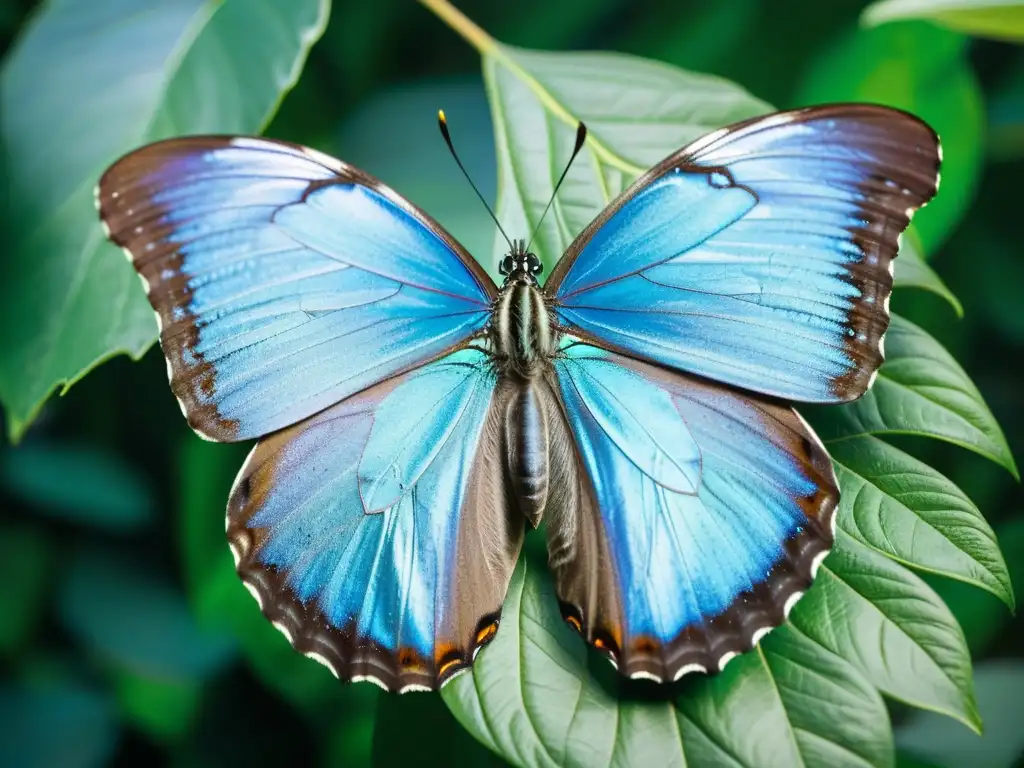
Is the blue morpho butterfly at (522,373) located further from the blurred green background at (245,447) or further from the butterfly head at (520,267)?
the blurred green background at (245,447)

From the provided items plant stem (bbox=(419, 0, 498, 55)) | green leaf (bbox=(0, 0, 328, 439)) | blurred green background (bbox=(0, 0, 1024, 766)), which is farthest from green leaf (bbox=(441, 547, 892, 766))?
Result: plant stem (bbox=(419, 0, 498, 55))

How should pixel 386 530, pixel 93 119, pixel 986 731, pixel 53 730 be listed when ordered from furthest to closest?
pixel 53 730, pixel 986 731, pixel 93 119, pixel 386 530

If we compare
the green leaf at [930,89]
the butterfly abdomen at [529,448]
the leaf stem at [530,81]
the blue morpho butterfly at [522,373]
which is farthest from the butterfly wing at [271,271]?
the green leaf at [930,89]

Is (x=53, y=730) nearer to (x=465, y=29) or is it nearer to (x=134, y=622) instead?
(x=134, y=622)

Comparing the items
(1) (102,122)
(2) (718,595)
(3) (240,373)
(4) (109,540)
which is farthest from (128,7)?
(2) (718,595)

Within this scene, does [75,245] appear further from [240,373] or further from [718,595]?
[718,595]

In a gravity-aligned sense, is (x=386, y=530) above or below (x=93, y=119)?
below

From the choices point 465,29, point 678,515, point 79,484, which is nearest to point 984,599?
point 678,515

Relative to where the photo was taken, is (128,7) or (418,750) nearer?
(418,750)
